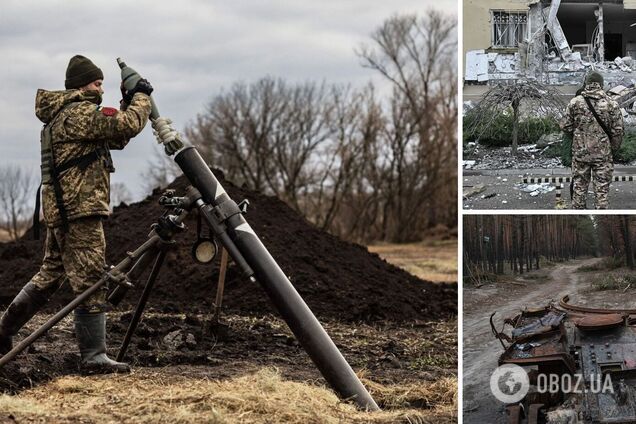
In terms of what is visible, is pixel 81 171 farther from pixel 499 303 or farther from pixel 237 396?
pixel 499 303

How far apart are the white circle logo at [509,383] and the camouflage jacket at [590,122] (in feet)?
6.15

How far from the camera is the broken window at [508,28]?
5.64 metres

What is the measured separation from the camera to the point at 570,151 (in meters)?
6.84

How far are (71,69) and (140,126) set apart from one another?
850 mm

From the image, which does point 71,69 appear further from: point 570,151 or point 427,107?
point 427,107

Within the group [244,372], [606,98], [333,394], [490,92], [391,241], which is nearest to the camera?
[490,92]

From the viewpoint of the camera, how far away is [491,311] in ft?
16.4

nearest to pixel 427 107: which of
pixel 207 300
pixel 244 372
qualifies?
pixel 207 300

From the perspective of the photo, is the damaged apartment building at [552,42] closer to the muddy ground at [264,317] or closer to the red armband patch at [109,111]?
the muddy ground at [264,317]

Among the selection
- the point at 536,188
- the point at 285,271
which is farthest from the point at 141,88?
the point at 285,271

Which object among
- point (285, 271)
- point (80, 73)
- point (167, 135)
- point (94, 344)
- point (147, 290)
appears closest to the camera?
point (167, 135)

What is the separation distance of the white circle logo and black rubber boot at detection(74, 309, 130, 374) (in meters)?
3.72

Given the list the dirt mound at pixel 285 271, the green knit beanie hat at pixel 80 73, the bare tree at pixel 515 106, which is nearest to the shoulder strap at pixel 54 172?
the green knit beanie hat at pixel 80 73

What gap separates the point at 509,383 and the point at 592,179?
6.27 feet
